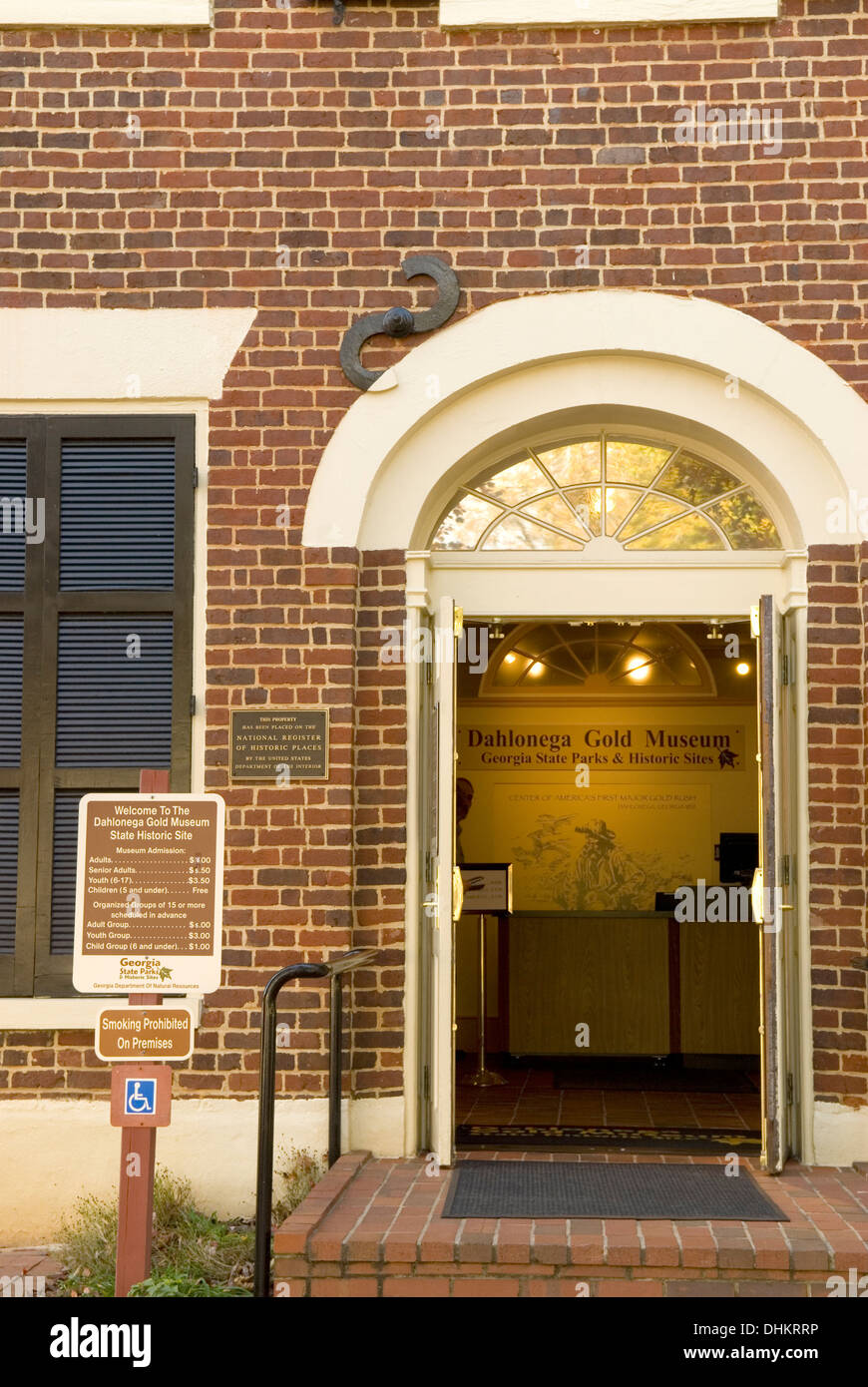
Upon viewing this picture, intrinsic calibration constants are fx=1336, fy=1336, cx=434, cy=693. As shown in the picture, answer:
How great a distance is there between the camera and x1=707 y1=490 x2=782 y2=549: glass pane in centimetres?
647

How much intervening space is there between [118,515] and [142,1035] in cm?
276

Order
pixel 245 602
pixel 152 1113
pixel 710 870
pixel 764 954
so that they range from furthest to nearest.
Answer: pixel 710 870
pixel 245 602
pixel 764 954
pixel 152 1113

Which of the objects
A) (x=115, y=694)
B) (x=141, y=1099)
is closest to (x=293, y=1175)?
(x=141, y=1099)

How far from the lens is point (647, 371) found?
6.32 metres

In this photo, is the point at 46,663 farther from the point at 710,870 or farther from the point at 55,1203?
the point at 710,870

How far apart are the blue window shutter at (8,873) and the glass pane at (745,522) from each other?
3641mm

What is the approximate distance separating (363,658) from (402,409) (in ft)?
3.87

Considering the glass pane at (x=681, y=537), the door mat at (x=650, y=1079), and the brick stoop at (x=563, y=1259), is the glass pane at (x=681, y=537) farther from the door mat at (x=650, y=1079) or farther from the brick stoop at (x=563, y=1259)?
the door mat at (x=650, y=1079)

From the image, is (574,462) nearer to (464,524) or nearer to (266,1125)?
(464,524)

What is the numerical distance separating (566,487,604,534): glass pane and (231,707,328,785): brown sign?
1.60 m

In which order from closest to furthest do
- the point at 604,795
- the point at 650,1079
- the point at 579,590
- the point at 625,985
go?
the point at 579,590
the point at 650,1079
the point at 625,985
the point at 604,795

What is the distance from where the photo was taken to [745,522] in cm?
649

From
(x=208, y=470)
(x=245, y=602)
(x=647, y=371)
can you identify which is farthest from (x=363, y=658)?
(x=647, y=371)

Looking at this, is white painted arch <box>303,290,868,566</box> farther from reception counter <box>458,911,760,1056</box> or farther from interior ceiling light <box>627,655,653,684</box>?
interior ceiling light <box>627,655,653,684</box>
